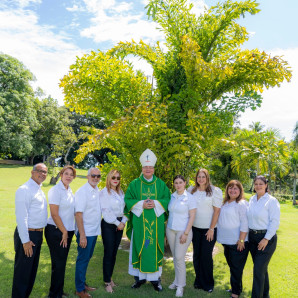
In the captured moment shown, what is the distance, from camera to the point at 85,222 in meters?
4.06

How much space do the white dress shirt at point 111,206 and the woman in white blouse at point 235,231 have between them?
5.15 ft

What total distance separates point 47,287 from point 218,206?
304 centimetres

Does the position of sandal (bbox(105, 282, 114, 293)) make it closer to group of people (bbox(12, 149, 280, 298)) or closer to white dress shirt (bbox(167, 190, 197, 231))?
group of people (bbox(12, 149, 280, 298))

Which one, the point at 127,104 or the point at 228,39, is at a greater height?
the point at 228,39

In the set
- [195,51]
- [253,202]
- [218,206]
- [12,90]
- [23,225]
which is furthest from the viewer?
[12,90]

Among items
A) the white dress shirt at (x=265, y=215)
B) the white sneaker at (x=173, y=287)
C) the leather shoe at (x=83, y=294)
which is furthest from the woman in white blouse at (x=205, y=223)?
the leather shoe at (x=83, y=294)

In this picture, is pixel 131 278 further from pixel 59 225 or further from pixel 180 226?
pixel 59 225

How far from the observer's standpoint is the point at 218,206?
4406 millimetres

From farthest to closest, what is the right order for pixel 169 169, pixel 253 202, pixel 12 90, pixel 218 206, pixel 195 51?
pixel 12 90, pixel 169 169, pixel 195 51, pixel 218 206, pixel 253 202

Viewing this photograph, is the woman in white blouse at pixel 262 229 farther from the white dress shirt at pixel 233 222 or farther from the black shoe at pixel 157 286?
the black shoe at pixel 157 286

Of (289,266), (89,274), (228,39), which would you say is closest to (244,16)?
(228,39)

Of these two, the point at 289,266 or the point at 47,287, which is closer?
the point at 47,287

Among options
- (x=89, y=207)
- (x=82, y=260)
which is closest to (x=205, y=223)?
(x=89, y=207)

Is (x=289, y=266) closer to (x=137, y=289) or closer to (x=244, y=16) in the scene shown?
(x=137, y=289)
